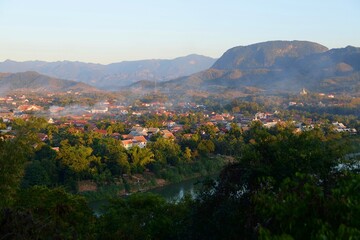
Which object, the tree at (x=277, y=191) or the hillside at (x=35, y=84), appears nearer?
the tree at (x=277, y=191)

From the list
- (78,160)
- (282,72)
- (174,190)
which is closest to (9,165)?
(78,160)

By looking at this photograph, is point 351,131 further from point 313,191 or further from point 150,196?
point 313,191

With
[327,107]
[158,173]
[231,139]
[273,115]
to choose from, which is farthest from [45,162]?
[327,107]

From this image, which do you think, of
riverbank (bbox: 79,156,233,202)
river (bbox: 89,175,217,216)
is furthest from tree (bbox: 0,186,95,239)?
riverbank (bbox: 79,156,233,202)

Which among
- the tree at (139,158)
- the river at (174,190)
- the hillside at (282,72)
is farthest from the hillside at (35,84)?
the river at (174,190)

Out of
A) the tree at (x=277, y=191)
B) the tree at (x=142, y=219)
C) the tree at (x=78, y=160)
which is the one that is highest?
the tree at (x=277, y=191)

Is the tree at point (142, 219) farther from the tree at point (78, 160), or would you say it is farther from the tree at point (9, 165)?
→ the tree at point (78, 160)
